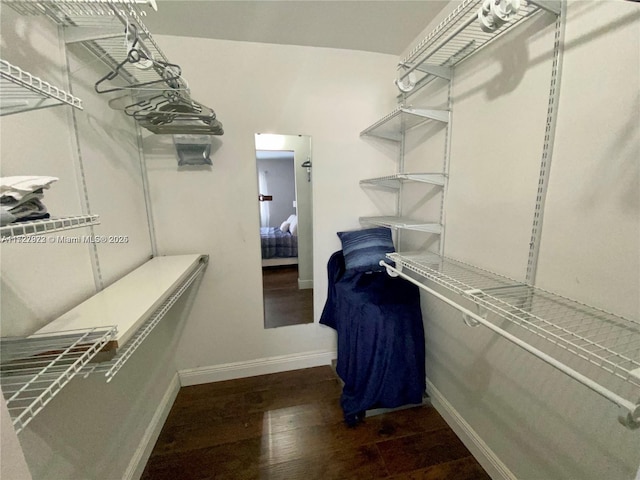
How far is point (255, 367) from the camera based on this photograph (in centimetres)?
203

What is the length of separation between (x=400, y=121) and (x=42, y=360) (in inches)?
76.1

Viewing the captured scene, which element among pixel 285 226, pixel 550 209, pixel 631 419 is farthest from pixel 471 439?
pixel 285 226

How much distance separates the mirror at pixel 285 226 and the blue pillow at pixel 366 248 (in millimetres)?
312

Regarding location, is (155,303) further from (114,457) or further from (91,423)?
(114,457)

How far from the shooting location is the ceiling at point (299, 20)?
1.38m

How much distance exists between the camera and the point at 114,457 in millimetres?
1144

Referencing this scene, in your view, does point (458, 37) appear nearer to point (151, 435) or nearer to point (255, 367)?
point (255, 367)

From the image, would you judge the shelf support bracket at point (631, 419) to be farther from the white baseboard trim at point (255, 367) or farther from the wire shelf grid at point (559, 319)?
the white baseboard trim at point (255, 367)

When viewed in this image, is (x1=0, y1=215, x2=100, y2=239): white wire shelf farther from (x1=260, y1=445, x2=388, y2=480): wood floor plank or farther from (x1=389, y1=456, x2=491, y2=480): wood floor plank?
(x1=389, y1=456, x2=491, y2=480): wood floor plank

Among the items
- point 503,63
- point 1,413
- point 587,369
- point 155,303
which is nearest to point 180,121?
point 155,303

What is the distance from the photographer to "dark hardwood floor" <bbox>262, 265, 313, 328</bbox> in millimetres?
1997

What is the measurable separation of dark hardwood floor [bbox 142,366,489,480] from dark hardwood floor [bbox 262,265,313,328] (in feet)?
1.61

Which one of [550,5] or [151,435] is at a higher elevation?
[550,5]

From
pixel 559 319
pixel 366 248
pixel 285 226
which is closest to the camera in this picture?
pixel 559 319
